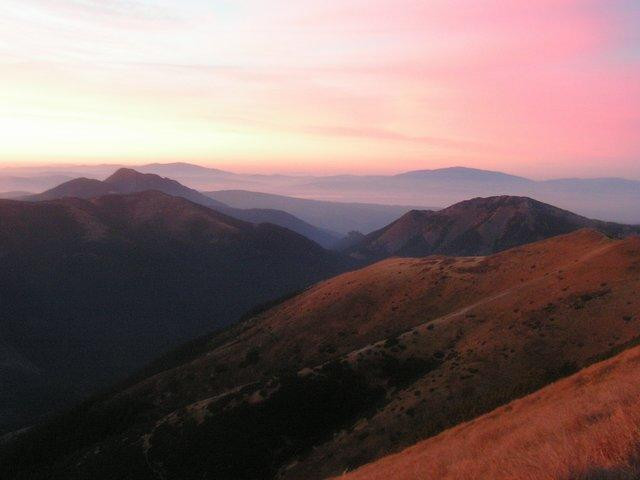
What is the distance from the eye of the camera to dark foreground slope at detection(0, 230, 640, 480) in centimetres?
3328

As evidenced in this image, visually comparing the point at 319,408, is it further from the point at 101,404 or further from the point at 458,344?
the point at 101,404

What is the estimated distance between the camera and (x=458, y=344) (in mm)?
42812

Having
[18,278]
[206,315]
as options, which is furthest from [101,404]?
[18,278]

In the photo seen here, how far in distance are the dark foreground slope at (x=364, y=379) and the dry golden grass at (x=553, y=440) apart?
18.2 ft

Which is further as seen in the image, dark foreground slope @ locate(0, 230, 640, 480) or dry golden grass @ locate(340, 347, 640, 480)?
dark foreground slope @ locate(0, 230, 640, 480)

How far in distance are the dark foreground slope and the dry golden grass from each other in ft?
18.2

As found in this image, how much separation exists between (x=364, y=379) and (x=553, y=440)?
2992 centimetres

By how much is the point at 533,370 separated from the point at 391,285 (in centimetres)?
3829

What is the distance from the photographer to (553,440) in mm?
12773

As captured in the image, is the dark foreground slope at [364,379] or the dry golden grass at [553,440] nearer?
the dry golden grass at [553,440]

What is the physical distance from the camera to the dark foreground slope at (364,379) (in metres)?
33.3

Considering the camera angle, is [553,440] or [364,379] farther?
[364,379]

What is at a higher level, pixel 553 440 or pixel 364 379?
pixel 553 440

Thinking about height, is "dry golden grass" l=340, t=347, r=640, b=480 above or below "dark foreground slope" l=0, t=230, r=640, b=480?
above
